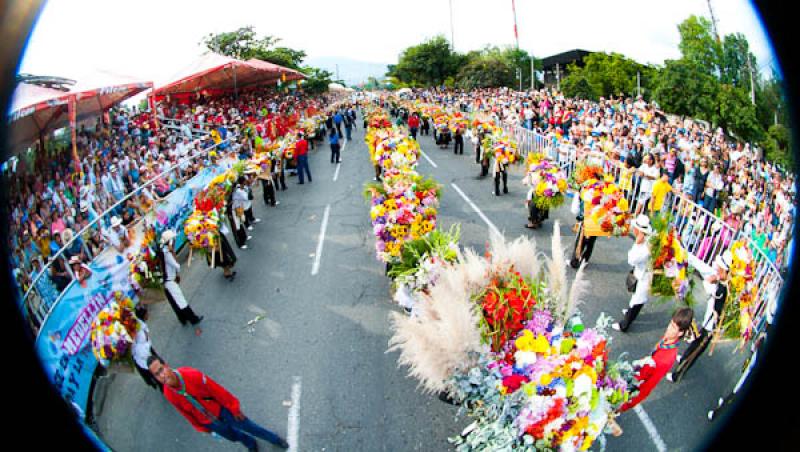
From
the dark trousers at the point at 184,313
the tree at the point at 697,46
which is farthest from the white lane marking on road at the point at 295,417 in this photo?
the tree at the point at 697,46

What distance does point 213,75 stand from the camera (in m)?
22.9

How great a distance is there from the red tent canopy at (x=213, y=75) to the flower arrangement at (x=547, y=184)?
15430mm

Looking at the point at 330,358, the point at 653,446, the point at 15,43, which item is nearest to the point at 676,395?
the point at 653,446

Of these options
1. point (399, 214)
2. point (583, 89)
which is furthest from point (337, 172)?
point (583, 89)

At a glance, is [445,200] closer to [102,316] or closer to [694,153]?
[694,153]

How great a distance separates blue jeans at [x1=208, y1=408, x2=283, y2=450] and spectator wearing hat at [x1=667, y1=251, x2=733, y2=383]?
4.77 m

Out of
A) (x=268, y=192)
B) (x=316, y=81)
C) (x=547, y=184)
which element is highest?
(x=316, y=81)

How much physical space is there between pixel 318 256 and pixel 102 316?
4686 mm

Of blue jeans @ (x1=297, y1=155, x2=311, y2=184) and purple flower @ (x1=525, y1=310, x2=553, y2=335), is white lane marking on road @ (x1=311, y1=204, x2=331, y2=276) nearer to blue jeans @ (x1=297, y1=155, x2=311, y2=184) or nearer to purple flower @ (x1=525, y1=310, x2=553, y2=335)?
blue jeans @ (x1=297, y1=155, x2=311, y2=184)

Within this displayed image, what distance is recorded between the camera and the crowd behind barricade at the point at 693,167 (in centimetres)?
557

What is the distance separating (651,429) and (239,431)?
14.1ft

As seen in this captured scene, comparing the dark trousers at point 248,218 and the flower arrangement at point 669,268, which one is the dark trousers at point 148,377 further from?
the flower arrangement at point 669,268

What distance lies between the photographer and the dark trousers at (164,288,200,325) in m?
6.75

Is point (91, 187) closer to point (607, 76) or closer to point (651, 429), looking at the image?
point (651, 429)
